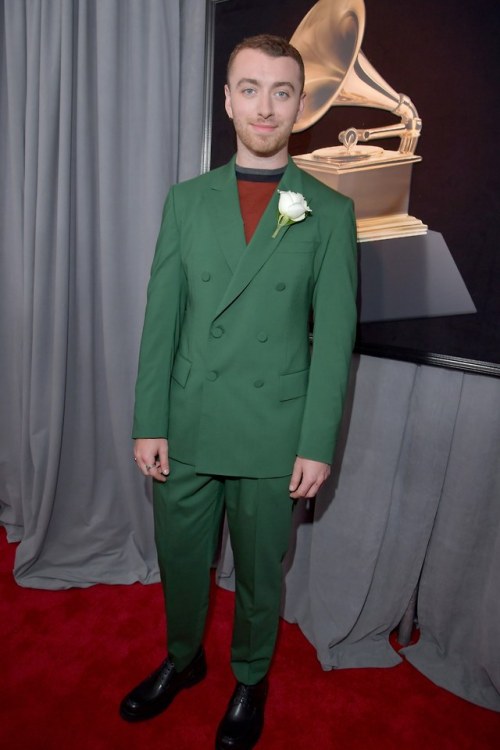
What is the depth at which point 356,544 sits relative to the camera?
6.54ft

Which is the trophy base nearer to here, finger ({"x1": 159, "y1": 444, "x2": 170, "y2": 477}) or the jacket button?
the jacket button

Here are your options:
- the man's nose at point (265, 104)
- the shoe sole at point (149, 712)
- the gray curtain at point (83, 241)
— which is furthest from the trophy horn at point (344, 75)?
the shoe sole at point (149, 712)

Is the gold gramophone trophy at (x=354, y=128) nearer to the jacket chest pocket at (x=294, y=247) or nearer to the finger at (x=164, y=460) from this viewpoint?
the jacket chest pocket at (x=294, y=247)

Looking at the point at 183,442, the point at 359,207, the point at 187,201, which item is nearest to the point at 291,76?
the point at 187,201

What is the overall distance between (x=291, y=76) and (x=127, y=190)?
3.39 feet

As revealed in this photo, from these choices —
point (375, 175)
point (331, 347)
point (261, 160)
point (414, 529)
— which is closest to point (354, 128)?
point (375, 175)

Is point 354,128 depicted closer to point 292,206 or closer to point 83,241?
point 292,206

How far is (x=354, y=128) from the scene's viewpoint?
180cm

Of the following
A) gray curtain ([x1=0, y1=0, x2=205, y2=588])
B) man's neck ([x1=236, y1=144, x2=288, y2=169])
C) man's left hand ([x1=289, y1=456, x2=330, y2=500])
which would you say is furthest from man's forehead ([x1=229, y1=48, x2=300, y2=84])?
man's left hand ([x1=289, y1=456, x2=330, y2=500])

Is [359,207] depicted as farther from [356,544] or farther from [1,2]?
[1,2]

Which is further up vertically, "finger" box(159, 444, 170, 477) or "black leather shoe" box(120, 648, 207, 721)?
"finger" box(159, 444, 170, 477)

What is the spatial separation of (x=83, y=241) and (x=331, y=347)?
4.17 ft

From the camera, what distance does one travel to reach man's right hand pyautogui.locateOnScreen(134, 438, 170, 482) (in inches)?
59.4

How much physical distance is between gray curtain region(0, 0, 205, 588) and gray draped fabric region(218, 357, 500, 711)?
84 cm
